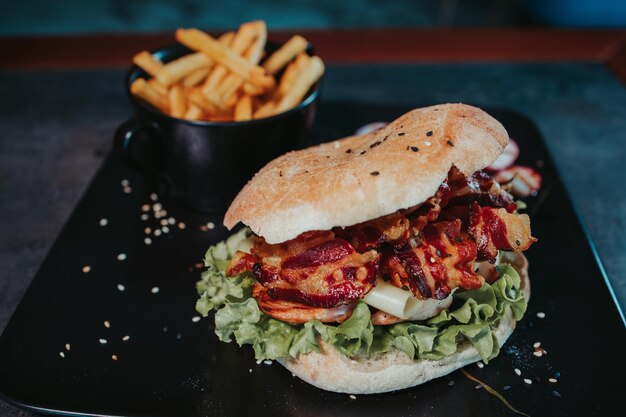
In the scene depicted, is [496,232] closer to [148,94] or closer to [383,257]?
[383,257]

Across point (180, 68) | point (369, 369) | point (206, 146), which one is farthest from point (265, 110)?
point (369, 369)

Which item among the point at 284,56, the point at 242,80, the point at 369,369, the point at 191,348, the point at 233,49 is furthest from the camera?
the point at 284,56

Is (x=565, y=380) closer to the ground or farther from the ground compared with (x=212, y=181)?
farther from the ground

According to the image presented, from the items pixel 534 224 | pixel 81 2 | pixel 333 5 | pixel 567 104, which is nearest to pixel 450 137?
pixel 534 224

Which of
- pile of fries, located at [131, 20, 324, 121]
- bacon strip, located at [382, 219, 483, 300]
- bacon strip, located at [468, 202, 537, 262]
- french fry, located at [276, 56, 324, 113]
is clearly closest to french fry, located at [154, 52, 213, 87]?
pile of fries, located at [131, 20, 324, 121]

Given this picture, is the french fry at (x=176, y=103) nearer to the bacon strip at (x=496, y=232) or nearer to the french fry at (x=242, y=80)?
the french fry at (x=242, y=80)

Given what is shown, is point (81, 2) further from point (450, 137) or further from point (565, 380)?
point (565, 380)
